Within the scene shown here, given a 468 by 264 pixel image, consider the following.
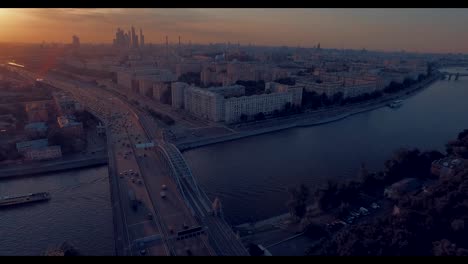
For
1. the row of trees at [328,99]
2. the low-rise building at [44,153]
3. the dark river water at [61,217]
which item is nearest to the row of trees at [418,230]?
the dark river water at [61,217]

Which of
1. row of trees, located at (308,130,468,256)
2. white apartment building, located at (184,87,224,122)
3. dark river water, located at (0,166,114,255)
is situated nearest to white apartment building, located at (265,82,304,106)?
white apartment building, located at (184,87,224,122)

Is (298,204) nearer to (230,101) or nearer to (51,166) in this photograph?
(51,166)

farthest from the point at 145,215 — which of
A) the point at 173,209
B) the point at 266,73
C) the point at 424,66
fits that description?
the point at 424,66

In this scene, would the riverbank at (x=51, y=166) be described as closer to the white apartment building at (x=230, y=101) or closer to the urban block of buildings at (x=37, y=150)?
the urban block of buildings at (x=37, y=150)

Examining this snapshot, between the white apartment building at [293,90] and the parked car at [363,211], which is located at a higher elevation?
the white apartment building at [293,90]

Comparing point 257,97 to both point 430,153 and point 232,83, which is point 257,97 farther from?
point 430,153
